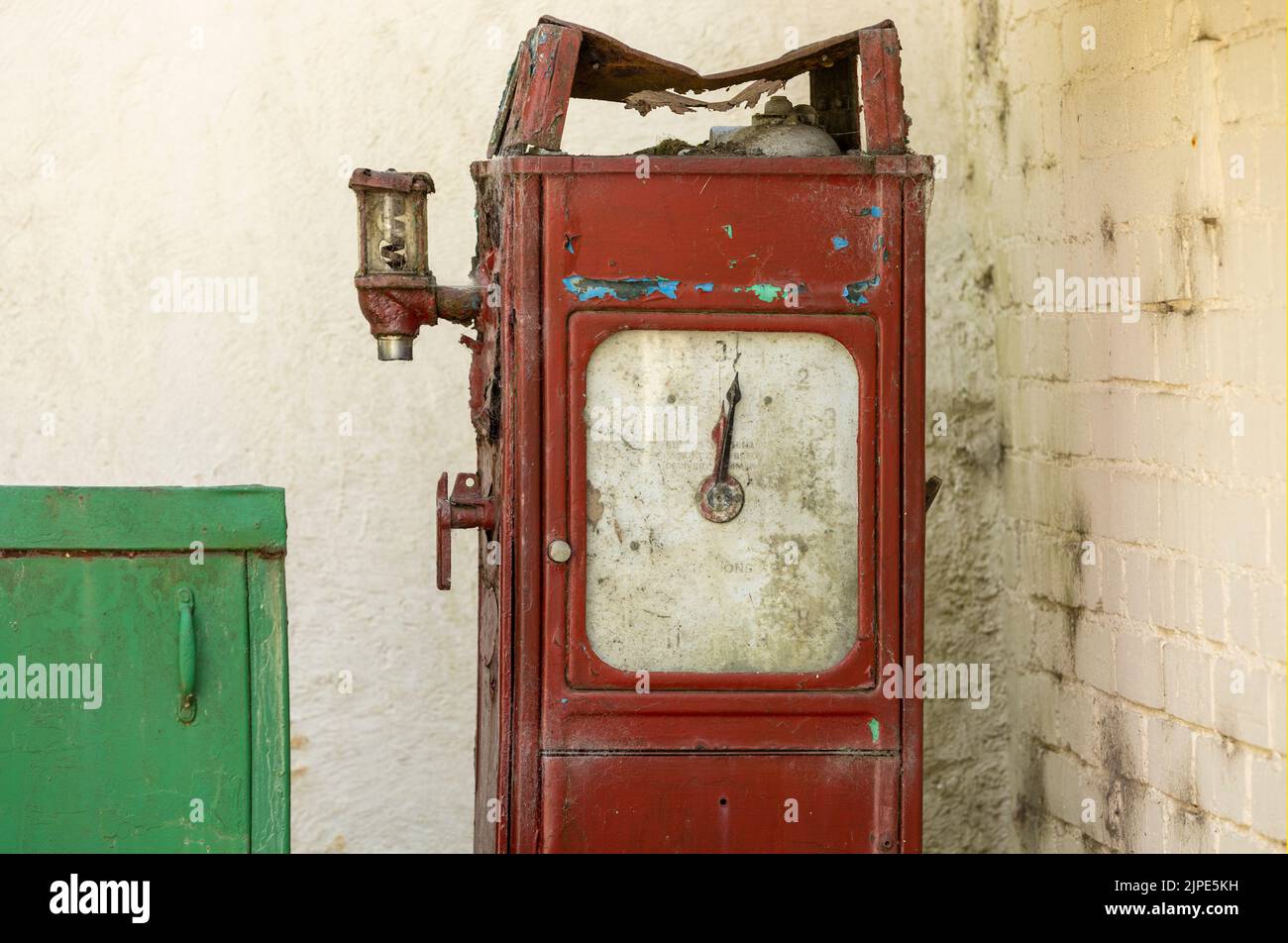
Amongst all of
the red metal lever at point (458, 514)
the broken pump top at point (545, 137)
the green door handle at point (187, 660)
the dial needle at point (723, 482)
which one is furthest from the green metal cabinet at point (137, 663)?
the dial needle at point (723, 482)

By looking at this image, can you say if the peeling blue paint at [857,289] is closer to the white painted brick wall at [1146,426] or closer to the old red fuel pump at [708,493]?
the old red fuel pump at [708,493]

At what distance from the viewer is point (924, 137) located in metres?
4.10

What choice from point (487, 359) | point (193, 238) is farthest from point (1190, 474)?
point (193, 238)

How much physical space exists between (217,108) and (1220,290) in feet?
8.04

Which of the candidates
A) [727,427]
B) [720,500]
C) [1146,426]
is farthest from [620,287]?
[1146,426]

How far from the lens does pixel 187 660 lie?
274cm

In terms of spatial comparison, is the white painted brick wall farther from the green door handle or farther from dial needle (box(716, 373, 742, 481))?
the green door handle

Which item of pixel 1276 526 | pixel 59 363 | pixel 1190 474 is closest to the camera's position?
pixel 1276 526

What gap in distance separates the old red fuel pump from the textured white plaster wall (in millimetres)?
1107

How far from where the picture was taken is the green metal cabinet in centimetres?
273

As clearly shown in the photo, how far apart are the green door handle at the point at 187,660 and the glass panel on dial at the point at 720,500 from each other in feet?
2.31

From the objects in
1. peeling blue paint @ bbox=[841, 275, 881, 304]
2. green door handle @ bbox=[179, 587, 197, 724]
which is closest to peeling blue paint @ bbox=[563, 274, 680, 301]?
peeling blue paint @ bbox=[841, 275, 881, 304]

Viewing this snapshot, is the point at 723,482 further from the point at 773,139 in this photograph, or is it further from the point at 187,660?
the point at 187,660

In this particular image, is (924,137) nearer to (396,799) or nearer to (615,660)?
(615,660)
